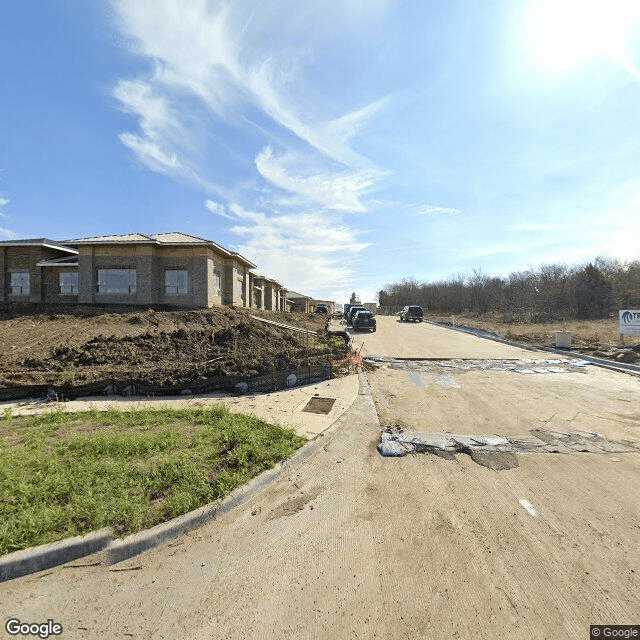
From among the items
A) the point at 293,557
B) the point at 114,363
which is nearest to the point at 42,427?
the point at 114,363

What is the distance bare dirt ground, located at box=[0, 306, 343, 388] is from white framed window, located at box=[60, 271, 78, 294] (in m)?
6.32

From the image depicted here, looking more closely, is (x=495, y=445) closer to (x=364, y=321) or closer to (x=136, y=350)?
(x=136, y=350)

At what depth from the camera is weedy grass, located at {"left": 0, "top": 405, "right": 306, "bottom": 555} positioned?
323cm

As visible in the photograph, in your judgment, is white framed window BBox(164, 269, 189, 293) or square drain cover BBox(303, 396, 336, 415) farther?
white framed window BBox(164, 269, 189, 293)

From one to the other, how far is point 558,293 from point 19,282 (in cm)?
6125

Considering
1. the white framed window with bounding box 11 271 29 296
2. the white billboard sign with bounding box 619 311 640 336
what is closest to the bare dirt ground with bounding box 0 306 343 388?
the white framed window with bounding box 11 271 29 296

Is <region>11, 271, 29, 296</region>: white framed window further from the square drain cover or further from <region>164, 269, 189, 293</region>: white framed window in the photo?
the square drain cover

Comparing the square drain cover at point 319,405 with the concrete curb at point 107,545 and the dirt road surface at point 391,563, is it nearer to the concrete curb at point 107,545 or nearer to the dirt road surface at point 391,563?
the dirt road surface at point 391,563

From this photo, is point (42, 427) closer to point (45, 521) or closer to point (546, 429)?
point (45, 521)

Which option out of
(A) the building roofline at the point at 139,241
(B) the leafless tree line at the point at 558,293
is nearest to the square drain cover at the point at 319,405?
(A) the building roofline at the point at 139,241

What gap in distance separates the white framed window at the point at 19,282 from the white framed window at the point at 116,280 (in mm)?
6735

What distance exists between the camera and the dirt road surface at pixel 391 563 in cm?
238

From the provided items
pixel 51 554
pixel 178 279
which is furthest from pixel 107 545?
pixel 178 279

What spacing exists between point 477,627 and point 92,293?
1003 inches
